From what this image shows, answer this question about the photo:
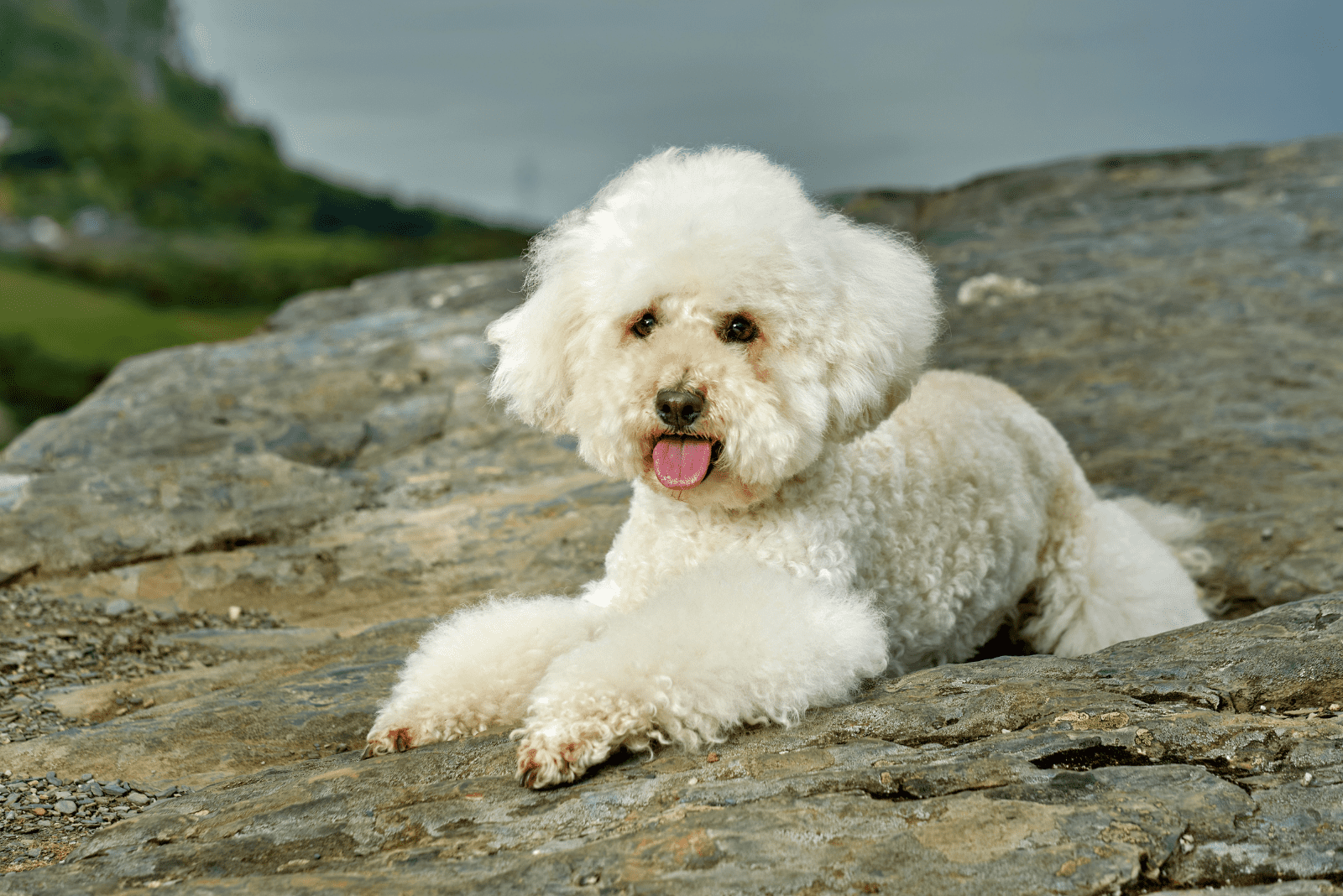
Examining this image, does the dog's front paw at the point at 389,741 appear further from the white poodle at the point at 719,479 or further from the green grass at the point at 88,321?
the green grass at the point at 88,321

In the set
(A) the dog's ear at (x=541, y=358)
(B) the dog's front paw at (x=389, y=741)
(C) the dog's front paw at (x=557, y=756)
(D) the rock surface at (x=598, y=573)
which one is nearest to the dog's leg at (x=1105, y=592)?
(D) the rock surface at (x=598, y=573)

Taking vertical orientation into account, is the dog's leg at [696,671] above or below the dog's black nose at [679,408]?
below

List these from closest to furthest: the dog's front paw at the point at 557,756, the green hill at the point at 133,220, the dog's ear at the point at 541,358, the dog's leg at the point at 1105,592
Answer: the dog's front paw at the point at 557,756 < the dog's ear at the point at 541,358 < the dog's leg at the point at 1105,592 < the green hill at the point at 133,220

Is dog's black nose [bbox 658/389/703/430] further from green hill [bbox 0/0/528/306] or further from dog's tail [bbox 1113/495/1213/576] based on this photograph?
green hill [bbox 0/0/528/306]

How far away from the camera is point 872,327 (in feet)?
9.67

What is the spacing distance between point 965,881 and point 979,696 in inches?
31.3

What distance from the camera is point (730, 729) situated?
8.63 ft

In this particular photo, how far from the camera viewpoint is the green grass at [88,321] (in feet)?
70.3

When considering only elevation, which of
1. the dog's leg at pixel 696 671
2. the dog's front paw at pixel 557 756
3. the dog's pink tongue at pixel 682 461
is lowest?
the dog's front paw at pixel 557 756

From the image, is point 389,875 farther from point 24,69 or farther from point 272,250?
point 24,69

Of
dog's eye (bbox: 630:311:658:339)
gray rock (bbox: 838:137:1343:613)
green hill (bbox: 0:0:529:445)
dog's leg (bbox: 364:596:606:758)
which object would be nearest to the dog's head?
dog's eye (bbox: 630:311:658:339)

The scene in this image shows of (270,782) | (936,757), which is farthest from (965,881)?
(270,782)

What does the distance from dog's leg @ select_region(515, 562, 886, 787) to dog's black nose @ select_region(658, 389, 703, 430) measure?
0.46 meters

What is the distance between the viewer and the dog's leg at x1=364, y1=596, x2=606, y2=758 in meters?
2.89
